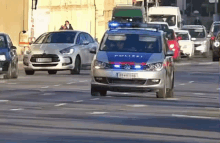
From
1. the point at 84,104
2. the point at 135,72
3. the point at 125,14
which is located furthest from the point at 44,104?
the point at 125,14

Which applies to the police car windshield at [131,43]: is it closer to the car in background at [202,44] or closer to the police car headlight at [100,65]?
the police car headlight at [100,65]

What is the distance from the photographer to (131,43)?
23.1 m

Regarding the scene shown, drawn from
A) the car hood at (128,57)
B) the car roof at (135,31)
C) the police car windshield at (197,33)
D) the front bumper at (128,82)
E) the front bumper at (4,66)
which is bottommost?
the police car windshield at (197,33)

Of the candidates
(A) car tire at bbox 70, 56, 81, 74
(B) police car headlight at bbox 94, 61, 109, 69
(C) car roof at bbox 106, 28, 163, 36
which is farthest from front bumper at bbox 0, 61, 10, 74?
(B) police car headlight at bbox 94, 61, 109, 69

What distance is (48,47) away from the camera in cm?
3297

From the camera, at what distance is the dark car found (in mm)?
30109

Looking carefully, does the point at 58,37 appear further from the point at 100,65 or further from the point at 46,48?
the point at 100,65

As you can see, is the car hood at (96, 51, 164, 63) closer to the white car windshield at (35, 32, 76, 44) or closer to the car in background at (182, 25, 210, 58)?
the white car windshield at (35, 32, 76, 44)

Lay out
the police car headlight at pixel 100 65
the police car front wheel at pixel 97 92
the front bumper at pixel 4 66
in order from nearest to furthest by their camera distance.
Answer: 1. the police car headlight at pixel 100 65
2. the police car front wheel at pixel 97 92
3. the front bumper at pixel 4 66

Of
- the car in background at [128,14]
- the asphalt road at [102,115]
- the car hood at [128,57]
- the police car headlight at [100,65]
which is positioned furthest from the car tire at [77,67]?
the car in background at [128,14]

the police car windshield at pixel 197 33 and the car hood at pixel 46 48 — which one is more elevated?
the car hood at pixel 46 48

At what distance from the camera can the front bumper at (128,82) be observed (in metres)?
21.8

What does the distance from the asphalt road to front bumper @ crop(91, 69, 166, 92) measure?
26 cm

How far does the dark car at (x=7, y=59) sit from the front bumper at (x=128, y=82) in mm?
8482
